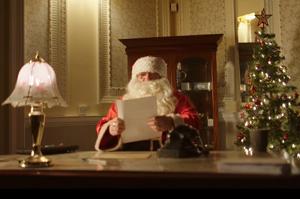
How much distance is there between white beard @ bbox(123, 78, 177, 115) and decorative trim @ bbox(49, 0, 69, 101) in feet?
5.28

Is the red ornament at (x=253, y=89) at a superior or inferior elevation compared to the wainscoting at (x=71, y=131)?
superior

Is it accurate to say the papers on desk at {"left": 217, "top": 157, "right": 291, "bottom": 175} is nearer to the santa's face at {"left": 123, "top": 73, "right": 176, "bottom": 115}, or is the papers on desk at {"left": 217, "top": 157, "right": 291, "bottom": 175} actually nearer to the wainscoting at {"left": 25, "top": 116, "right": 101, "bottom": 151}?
the santa's face at {"left": 123, "top": 73, "right": 176, "bottom": 115}

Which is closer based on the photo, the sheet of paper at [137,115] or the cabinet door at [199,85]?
the sheet of paper at [137,115]

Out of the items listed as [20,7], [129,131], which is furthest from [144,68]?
[20,7]

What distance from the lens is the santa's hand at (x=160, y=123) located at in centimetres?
Result: 243

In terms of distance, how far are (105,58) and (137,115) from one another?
2.96 meters

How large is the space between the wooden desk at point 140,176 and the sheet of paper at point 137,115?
523 millimetres

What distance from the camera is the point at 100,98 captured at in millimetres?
5293

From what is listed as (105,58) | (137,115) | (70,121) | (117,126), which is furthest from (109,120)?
(105,58)

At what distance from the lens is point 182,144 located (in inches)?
82.8

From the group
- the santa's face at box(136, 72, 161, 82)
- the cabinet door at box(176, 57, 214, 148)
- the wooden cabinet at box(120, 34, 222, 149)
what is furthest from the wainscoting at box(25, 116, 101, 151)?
the santa's face at box(136, 72, 161, 82)

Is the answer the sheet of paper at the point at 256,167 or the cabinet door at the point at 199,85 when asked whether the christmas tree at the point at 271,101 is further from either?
the sheet of paper at the point at 256,167

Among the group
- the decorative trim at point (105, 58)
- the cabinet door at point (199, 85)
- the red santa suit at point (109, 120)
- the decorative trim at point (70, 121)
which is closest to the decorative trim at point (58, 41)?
the decorative trim at point (70, 121)

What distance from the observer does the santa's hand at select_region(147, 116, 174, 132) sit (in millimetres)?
2426
